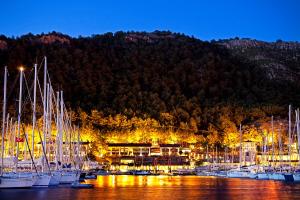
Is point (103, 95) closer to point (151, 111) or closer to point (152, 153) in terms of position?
point (151, 111)

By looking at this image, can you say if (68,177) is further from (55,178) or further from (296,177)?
(296,177)

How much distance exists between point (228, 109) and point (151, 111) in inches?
996

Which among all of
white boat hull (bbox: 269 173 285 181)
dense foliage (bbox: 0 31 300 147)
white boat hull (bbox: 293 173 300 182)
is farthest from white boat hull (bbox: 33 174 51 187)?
dense foliage (bbox: 0 31 300 147)

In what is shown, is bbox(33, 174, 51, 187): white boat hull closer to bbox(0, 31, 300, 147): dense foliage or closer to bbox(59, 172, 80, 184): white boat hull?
bbox(59, 172, 80, 184): white boat hull

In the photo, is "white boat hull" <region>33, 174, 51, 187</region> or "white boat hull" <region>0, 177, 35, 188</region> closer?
"white boat hull" <region>0, 177, 35, 188</region>

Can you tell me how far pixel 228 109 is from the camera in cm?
16638

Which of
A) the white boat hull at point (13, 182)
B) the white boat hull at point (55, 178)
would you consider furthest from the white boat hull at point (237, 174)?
the white boat hull at point (13, 182)

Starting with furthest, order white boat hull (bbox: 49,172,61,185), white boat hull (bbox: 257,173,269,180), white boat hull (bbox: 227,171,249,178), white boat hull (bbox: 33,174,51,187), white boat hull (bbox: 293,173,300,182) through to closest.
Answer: white boat hull (bbox: 227,171,249,178), white boat hull (bbox: 257,173,269,180), white boat hull (bbox: 293,173,300,182), white boat hull (bbox: 49,172,61,185), white boat hull (bbox: 33,174,51,187)

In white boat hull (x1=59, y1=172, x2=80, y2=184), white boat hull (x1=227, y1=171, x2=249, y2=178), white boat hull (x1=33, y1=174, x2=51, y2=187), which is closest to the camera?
white boat hull (x1=33, y1=174, x2=51, y2=187)

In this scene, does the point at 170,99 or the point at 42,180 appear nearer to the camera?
the point at 42,180

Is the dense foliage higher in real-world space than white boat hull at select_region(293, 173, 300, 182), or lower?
higher

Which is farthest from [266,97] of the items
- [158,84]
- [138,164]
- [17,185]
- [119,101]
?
[17,185]

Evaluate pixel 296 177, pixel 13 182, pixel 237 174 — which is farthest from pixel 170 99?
pixel 13 182

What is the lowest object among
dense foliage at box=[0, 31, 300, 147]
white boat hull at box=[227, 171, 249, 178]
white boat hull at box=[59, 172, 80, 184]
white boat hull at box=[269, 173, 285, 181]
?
white boat hull at box=[227, 171, 249, 178]
